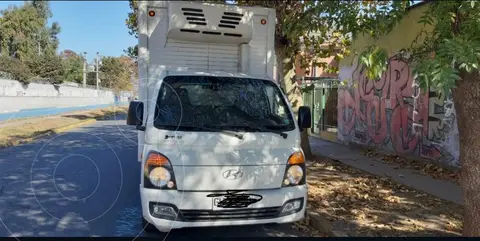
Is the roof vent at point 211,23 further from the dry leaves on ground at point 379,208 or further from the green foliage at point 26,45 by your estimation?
the dry leaves on ground at point 379,208

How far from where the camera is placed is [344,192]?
688cm

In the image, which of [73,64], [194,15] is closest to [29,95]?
[73,64]

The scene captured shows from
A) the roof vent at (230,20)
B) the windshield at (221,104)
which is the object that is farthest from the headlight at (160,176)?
the roof vent at (230,20)

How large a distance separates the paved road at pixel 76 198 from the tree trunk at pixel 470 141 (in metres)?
2.02

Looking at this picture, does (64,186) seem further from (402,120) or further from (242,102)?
(402,120)

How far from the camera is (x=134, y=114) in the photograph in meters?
4.73

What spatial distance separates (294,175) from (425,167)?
549cm

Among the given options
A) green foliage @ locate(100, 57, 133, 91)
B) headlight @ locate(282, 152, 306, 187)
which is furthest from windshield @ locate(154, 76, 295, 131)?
green foliage @ locate(100, 57, 133, 91)

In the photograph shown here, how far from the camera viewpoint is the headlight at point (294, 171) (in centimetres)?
445

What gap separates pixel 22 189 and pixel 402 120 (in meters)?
8.55

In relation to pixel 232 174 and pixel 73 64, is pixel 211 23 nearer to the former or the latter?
pixel 232 174

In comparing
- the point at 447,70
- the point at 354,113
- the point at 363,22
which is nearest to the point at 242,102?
the point at 363,22

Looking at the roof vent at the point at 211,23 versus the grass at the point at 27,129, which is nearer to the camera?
the roof vent at the point at 211,23

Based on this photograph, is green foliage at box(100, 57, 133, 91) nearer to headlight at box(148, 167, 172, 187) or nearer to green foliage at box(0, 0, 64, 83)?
green foliage at box(0, 0, 64, 83)
